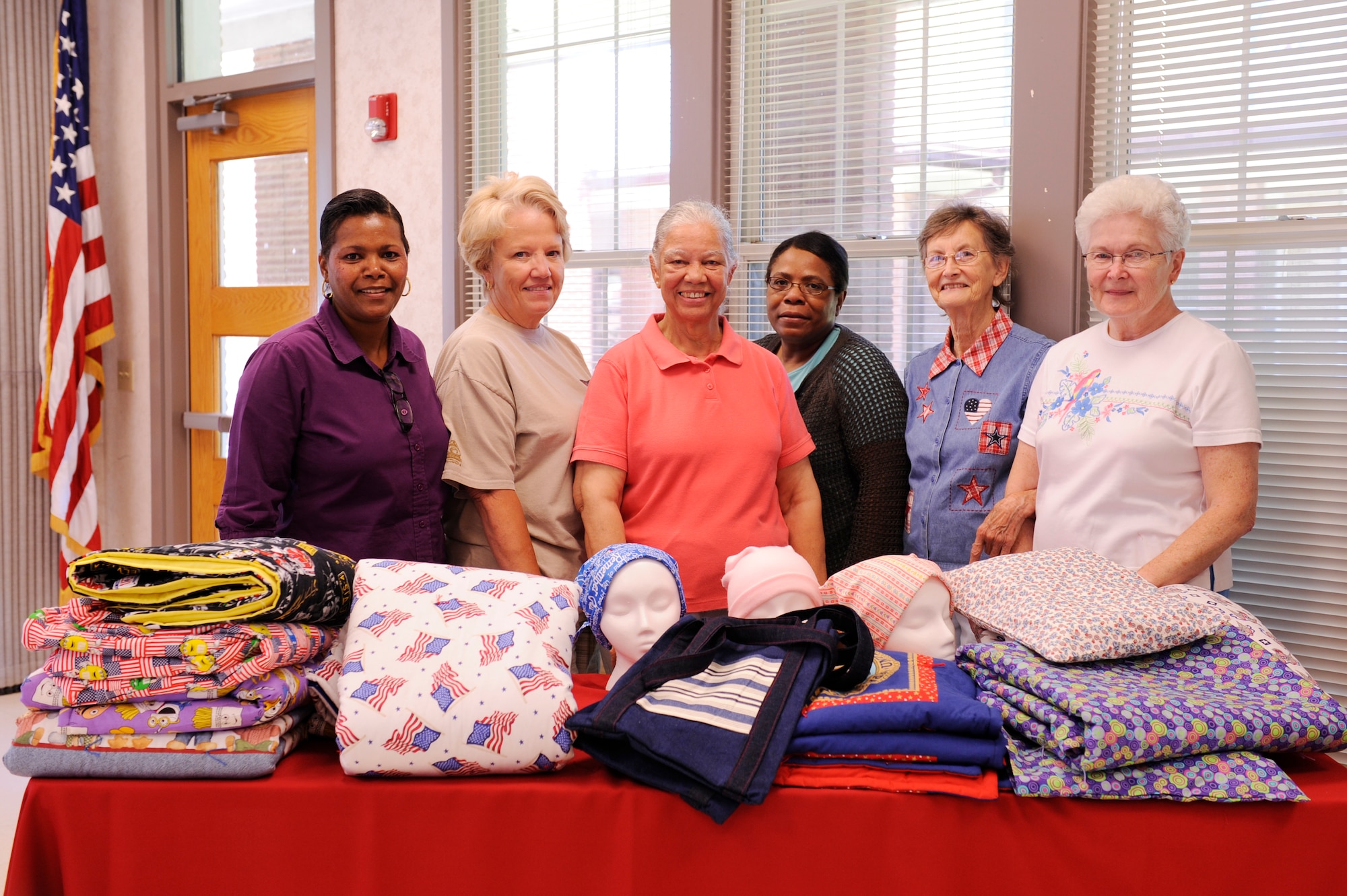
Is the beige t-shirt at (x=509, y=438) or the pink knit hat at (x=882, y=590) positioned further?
the beige t-shirt at (x=509, y=438)

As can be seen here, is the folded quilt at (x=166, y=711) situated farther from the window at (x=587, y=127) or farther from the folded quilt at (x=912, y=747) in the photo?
the window at (x=587, y=127)

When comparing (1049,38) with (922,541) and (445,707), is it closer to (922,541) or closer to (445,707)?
(922,541)

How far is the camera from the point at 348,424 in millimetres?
1816

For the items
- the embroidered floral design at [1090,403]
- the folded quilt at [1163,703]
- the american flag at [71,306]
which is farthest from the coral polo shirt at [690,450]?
the american flag at [71,306]

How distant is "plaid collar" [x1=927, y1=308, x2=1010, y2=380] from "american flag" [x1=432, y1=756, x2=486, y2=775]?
1.43m

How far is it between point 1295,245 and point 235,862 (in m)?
2.39

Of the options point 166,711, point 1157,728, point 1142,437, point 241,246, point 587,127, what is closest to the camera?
point 1157,728

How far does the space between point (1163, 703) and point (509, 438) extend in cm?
121

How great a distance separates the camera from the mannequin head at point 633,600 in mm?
1355

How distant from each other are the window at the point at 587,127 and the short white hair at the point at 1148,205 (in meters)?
1.58

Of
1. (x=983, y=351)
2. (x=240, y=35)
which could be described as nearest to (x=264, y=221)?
(x=240, y=35)

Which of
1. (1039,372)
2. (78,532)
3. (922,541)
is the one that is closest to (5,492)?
(78,532)

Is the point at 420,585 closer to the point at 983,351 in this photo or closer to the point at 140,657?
the point at 140,657

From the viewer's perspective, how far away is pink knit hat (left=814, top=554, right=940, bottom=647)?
1.43 meters
